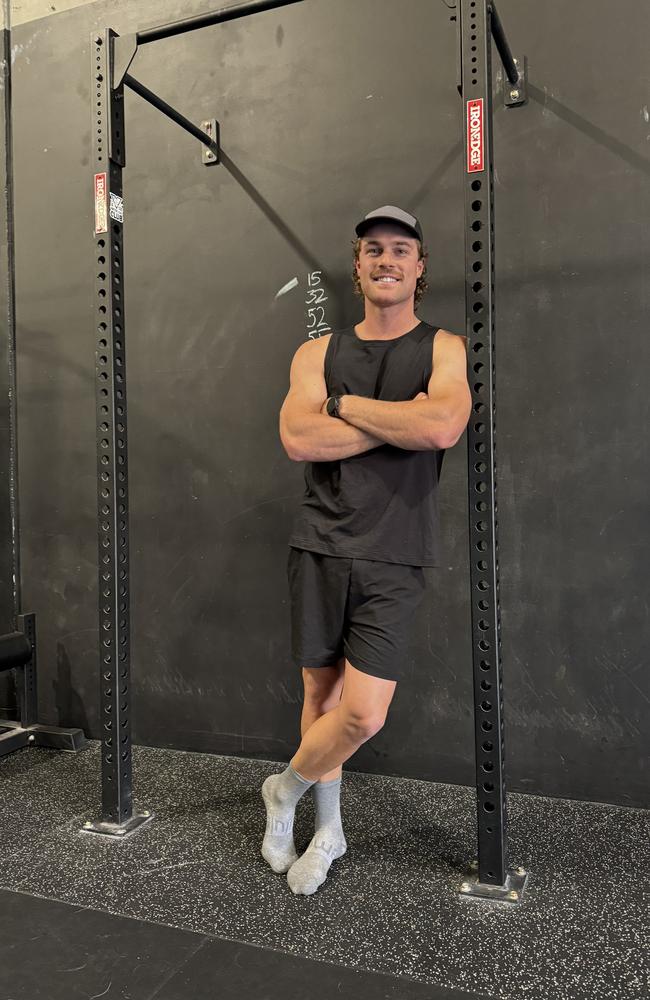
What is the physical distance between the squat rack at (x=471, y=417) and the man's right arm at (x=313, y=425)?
34 cm

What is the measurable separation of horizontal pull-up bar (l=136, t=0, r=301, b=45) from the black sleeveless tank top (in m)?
1.10

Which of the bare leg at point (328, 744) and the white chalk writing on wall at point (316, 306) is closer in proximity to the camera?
the bare leg at point (328, 744)

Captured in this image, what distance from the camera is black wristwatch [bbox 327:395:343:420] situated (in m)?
2.08

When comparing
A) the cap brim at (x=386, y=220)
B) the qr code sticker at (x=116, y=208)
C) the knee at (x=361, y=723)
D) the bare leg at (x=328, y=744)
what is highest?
the qr code sticker at (x=116, y=208)

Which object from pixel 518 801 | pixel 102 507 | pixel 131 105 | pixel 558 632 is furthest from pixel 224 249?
pixel 518 801

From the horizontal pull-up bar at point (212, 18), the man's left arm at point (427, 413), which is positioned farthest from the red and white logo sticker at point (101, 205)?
the man's left arm at point (427, 413)

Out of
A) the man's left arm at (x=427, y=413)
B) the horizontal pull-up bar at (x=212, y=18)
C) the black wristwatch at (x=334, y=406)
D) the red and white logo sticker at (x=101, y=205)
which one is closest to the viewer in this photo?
the man's left arm at (x=427, y=413)

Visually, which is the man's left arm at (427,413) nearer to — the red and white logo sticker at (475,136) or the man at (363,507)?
the man at (363,507)

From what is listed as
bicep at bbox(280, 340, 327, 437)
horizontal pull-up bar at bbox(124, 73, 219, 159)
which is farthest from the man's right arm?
horizontal pull-up bar at bbox(124, 73, 219, 159)

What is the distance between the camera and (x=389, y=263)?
2.15 m

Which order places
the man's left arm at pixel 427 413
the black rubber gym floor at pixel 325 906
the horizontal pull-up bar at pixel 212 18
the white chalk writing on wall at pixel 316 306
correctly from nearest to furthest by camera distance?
1. the black rubber gym floor at pixel 325 906
2. the man's left arm at pixel 427 413
3. the horizontal pull-up bar at pixel 212 18
4. the white chalk writing on wall at pixel 316 306

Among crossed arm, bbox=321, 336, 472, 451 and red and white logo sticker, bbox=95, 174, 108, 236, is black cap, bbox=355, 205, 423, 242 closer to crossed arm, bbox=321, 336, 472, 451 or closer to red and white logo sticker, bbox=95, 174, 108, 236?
crossed arm, bbox=321, 336, 472, 451

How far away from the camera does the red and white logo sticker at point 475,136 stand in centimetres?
203

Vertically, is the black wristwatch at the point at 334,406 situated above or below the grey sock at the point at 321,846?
above
